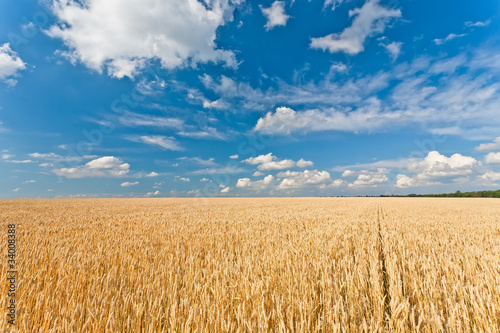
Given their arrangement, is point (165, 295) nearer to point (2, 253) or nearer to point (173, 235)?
point (173, 235)

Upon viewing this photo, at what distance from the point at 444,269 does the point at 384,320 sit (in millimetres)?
1962

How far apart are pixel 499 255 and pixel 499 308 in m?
3.14

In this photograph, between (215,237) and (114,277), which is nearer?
(114,277)

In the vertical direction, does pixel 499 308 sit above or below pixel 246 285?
below

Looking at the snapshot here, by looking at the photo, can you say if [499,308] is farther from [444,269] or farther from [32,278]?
[32,278]

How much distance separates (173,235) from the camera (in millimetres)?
6773

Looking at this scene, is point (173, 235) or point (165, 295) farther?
point (173, 235)

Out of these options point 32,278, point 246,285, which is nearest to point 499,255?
point 246,285

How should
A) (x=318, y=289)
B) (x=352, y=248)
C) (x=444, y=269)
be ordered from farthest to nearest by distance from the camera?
(x=352, y=248), (x=444, y=269), (x=318, y=289)

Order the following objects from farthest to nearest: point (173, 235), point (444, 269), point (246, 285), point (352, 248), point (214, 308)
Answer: point (173, 235) → point (352, 248) → point (444, 269) → point (246, 285) → point (214, 308)

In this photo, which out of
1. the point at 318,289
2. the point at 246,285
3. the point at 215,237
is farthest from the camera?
the point at 215,237

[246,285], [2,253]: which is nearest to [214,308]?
[246,285]

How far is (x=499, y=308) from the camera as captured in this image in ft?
8.30

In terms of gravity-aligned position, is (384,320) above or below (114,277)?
below
